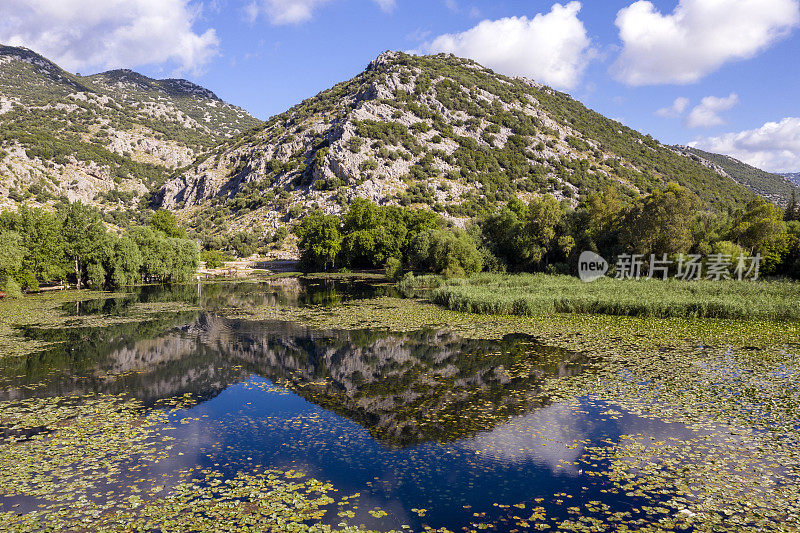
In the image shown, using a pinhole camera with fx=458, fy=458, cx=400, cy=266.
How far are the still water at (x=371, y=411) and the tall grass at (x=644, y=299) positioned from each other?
1087 cm

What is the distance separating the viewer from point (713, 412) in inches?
644

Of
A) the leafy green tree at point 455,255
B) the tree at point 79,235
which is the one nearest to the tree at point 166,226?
the tree at point 79,235

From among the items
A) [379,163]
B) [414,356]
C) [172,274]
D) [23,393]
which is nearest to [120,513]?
[23,393]

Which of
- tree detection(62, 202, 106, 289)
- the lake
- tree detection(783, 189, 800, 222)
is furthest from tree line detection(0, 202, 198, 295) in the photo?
tree detection(783, 189, 800, 222)

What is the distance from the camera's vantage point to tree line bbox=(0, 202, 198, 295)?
5089 centimetres

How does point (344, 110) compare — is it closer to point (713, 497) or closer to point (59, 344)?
point (59, 344)

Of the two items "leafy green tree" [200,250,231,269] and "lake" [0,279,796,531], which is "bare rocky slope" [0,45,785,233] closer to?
"leafy green tree" [200,250,231,269]

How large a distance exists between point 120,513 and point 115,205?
6221 inches

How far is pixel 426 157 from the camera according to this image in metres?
137

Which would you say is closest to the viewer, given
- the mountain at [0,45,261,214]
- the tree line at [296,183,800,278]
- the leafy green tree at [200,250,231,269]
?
the tree line at [296,183,800,278]

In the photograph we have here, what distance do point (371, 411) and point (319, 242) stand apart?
3211 inches
